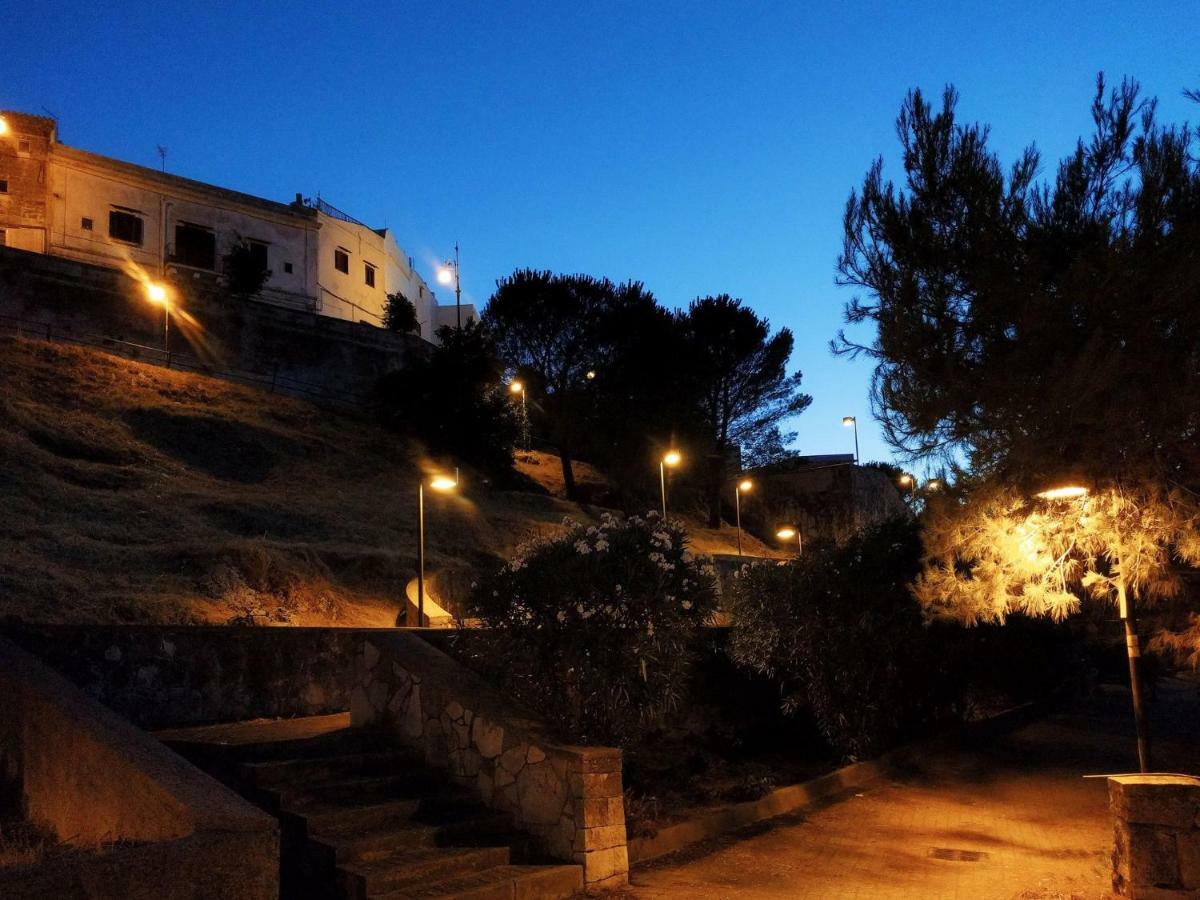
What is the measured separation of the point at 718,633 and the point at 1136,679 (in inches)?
236

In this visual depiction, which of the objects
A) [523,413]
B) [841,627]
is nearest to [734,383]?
[523,413]

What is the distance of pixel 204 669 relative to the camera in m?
8.46

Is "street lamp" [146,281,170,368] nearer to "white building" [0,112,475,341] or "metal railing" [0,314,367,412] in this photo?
"metal railing" [0,314,367,412]

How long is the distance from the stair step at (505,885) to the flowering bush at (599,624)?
1177mm

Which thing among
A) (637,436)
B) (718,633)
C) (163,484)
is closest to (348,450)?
(163,484)

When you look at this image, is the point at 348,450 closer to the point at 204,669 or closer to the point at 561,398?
the point at 561,398

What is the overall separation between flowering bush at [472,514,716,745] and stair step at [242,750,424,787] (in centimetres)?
101

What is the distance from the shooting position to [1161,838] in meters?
6.04

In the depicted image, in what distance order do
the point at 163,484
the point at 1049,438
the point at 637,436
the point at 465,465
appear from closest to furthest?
the point at 1049,438, the point at 163,484, the point at 465,465, the point at 637,436

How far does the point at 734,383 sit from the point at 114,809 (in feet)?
131

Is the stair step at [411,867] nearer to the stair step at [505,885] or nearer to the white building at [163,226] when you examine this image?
the stair step at [505,885]

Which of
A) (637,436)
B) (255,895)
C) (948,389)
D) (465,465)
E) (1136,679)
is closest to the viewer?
(255,895)

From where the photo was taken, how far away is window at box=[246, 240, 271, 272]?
3869 cm

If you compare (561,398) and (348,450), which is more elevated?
(561,398)
